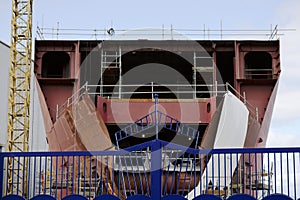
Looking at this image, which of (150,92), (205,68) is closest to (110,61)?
(150,92)

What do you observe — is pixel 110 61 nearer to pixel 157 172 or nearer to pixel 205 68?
pixel 205 68

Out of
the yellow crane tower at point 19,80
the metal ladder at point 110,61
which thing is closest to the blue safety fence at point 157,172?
the metal ladder at point 110,61

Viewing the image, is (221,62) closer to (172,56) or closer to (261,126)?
(172,56)

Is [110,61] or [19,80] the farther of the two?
[19,80]

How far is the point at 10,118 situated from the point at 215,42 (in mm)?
12400

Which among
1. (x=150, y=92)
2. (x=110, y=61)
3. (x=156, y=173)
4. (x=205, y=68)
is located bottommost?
(x=156, y=173)

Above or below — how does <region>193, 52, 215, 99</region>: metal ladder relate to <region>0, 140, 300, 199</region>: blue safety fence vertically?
above

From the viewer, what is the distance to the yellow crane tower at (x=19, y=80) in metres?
26.8

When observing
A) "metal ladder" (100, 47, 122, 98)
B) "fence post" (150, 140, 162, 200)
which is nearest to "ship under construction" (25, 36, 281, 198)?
"metal ladder" (100, 47, 122, 98)

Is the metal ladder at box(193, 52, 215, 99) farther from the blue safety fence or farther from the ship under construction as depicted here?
the blue safety fence

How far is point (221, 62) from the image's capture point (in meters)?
19.7

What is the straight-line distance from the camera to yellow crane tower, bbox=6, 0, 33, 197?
2680cm

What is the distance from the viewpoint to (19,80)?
27.6m

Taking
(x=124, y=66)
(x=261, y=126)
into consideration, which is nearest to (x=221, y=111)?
(x=261, y=126)
